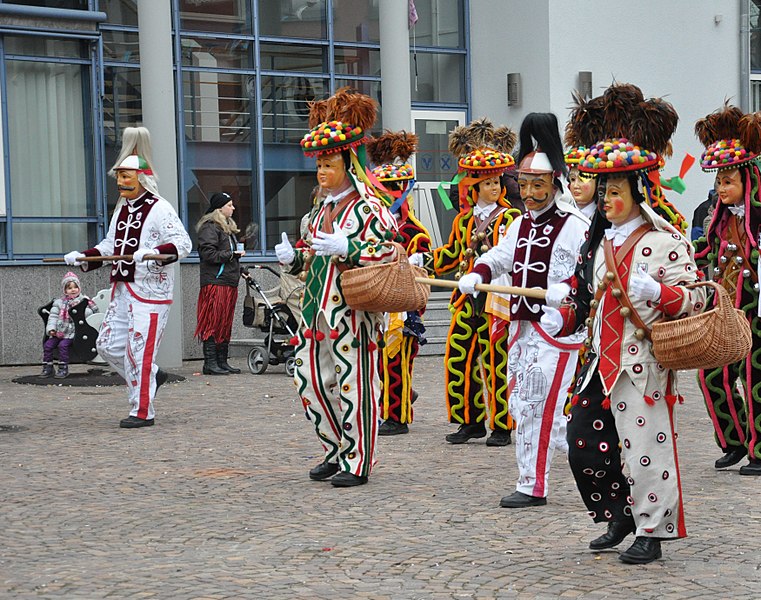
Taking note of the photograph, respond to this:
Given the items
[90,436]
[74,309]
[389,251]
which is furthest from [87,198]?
[389,251]

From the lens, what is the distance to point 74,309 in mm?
14234

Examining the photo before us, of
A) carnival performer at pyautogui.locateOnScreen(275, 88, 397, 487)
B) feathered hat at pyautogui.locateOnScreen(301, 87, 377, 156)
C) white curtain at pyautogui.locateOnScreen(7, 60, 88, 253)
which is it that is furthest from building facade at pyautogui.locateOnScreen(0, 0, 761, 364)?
carnival performer at pyautogui.locateOnScreen(275, 88, 397, 487)

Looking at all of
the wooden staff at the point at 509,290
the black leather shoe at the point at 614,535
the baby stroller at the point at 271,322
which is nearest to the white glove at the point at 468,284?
the wooden staff at the point at 509,290

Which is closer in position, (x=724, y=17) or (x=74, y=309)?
(x=74, y=309)

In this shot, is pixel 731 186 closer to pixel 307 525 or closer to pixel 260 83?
Result: pixel 307 525

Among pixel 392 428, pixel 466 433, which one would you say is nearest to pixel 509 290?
pixel 466 433

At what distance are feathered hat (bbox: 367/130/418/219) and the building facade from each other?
4.73m

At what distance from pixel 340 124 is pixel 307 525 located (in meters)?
2.42

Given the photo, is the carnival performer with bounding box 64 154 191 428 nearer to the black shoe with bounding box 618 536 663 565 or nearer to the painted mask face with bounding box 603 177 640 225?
the painted mask face with bounding box 603 177 640 225

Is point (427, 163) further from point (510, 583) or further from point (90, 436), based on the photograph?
point (510, 583)

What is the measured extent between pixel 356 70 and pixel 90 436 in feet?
34.3

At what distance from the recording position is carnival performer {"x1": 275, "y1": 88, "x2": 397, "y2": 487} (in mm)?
7645

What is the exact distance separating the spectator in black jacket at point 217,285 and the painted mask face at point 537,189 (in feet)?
27.2

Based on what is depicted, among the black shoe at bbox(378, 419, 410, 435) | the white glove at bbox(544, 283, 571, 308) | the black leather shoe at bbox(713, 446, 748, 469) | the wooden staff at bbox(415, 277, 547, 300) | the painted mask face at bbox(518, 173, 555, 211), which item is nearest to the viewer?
the white glove at bbox(544, 283, 571, 308)
